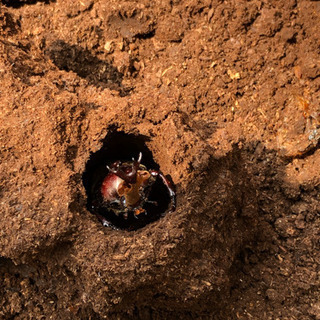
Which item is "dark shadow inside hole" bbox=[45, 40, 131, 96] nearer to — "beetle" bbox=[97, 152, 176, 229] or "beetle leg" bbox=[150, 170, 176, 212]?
"beetle" bbox=[97, 152, 176, 229]

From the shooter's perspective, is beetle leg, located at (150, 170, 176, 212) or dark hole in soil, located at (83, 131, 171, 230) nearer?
beetle leg, located at (150, 170, 176, 212)

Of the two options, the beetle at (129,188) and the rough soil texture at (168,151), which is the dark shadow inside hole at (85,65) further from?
the beetle at (129,188)

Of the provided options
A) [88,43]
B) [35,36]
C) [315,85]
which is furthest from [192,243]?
[35,36]

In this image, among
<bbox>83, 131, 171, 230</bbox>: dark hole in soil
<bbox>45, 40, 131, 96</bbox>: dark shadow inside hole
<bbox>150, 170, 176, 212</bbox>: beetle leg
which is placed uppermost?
<bbox>45, 40, 131, 96</bbox>: dark shadow inside hole

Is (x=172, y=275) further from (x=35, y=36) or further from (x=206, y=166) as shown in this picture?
(x=35, y=36)

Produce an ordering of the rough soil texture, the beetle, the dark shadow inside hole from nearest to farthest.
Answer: the rough soil texture < the beetle < the dark shadow inside hole

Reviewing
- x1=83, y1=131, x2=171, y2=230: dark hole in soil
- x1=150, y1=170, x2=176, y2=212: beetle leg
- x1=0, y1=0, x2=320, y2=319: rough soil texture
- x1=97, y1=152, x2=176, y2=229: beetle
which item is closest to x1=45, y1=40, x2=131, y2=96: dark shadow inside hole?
x1=0, y1=0, x2=320, y2=319: rough soil texture

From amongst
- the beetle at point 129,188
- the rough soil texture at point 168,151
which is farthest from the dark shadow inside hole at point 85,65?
the beetle at point 129,188
